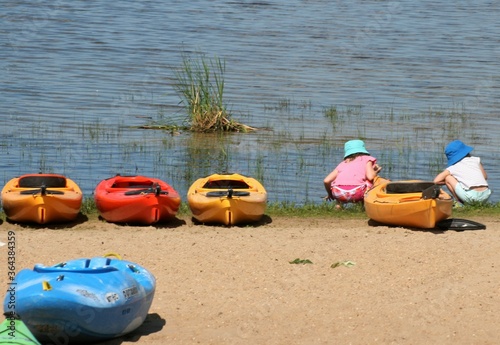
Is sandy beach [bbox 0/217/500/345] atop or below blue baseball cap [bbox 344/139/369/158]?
below

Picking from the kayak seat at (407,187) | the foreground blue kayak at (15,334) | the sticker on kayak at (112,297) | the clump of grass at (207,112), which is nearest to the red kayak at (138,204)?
the kayak seat at (407,187)

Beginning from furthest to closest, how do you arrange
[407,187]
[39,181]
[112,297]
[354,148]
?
[354,148]
[39,181]
[407,187]
[112,297]

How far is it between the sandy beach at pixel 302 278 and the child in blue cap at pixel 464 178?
2.44ft

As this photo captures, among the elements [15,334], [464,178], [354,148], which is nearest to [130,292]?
[15,334]

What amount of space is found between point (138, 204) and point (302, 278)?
245 centimetres

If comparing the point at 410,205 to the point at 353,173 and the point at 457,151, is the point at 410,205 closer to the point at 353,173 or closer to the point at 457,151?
the point at 353,173

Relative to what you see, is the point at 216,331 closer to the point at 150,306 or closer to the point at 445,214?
the point at 150,306

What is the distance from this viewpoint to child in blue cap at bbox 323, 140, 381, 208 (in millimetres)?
12914

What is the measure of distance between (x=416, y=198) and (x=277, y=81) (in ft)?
39.6

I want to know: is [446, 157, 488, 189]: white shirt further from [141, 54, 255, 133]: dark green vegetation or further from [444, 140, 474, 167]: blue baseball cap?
[141, 54, 255, 133]: dark green vegetation

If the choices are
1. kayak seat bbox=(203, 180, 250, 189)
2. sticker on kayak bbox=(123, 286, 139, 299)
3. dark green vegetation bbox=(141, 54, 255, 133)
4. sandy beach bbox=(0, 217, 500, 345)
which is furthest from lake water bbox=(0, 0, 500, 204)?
sticker on kayak bbox=(123, 286, 139, 299)

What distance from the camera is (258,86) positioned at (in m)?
22.7

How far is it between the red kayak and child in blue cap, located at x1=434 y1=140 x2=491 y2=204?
3.12 m

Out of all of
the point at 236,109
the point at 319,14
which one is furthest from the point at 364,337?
the point at 319,14
